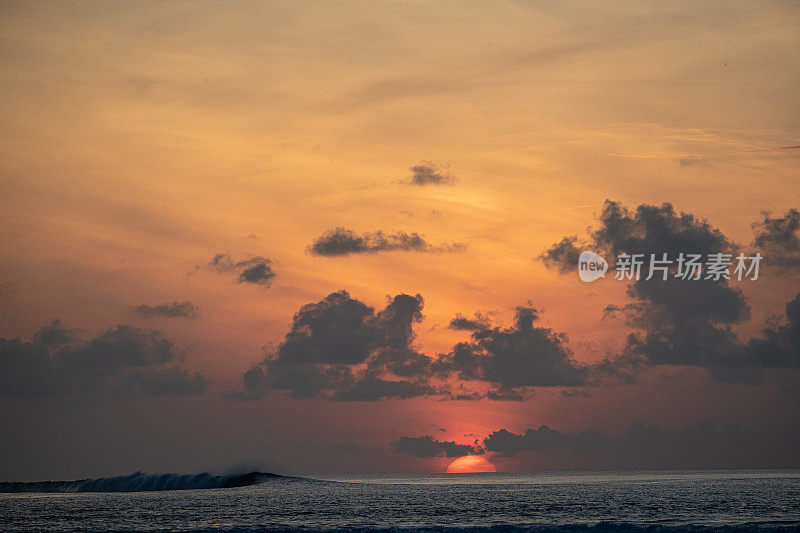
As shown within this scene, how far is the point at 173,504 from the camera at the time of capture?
442 ft

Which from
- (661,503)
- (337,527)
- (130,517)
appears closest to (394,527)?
(337,527)

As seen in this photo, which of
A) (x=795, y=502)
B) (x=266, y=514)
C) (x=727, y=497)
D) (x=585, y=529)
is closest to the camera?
(x=585, y=529)

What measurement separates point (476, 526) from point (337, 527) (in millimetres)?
15130

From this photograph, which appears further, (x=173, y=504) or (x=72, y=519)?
(x=173, y=504)

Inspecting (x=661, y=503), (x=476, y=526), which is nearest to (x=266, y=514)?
(x=476, y=526)

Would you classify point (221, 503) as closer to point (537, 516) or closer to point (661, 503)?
point (537, 516)

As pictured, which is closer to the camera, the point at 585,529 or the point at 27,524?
the point at 585,529

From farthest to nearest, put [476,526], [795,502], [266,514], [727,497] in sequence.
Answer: [727,497] → [795,502] → [266,514] → [476,526]

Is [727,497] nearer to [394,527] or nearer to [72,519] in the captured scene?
[394,527]

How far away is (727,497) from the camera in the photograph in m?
130

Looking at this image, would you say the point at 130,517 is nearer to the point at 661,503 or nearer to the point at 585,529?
the point at 585,529

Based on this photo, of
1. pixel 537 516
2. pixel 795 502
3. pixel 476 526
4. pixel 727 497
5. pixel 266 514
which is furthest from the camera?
pixel 727 497

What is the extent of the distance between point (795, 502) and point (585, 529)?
54.0 m

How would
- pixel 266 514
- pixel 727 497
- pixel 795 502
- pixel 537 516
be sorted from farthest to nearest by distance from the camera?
1. pixel 727 497
2. pixel 795 502
3. pixel 266 514
4. pixel 537 516
